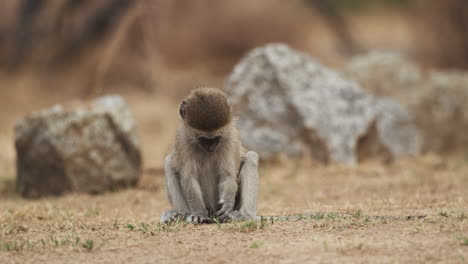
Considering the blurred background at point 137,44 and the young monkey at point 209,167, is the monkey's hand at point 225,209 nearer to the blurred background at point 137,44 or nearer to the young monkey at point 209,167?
the young monkey at point 209,167

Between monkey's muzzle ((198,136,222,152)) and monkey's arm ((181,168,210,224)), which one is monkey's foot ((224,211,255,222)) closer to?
monkey's arm ((181,168,210,224))

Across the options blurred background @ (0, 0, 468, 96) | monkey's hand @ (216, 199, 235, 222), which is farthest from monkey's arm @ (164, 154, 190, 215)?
blurred background @ (0, 0, 468, 96)

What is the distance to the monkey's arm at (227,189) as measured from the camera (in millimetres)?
7703

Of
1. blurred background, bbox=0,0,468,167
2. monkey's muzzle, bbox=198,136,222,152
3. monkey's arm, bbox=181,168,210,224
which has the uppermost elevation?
blurred background, bbox=0,0,468,167

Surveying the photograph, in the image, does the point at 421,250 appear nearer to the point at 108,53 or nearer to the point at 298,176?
the point at 298,176

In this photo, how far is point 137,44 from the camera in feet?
75.0

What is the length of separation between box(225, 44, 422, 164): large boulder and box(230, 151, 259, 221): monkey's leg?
700cm

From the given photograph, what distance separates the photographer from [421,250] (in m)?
5.76

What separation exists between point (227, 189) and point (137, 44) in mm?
15822

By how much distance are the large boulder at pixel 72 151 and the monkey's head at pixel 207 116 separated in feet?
19.6

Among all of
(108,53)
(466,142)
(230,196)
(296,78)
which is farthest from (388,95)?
(230,196)

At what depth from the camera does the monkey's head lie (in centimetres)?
766

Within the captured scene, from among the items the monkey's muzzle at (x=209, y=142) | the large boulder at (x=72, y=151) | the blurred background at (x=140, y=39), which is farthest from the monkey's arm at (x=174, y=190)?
the blurred background at (x=140, y=39)

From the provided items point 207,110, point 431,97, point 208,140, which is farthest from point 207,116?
point 431,97
